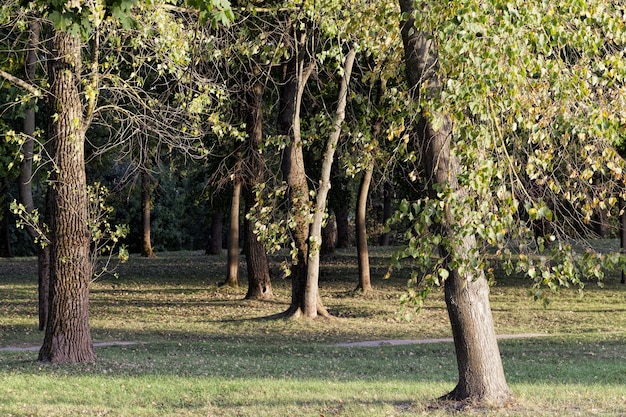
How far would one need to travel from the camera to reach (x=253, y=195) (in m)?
23.8

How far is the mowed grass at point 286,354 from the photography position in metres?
9.80

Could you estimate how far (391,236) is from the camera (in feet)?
167

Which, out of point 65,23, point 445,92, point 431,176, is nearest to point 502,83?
point 445,92

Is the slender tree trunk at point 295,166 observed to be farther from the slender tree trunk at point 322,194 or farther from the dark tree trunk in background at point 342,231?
the dark tree trunk in background at point 342,231

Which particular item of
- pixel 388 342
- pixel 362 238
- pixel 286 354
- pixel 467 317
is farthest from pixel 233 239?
pixel 467 317

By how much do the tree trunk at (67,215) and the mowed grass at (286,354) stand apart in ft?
1.64

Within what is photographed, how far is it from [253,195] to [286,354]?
8.26 m

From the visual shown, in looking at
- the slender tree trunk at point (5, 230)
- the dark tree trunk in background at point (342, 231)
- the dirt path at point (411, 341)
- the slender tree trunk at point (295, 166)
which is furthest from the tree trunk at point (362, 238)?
the slender tree trunk at point (5, 230)

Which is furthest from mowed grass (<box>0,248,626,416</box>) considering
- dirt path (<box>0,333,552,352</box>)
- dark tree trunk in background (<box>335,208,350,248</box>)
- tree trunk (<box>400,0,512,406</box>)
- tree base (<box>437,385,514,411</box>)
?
dark tree trunk in background (<box>335,208,350,248</box>)

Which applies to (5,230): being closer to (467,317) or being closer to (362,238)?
(362,238)

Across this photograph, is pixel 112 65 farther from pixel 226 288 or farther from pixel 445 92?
pixel 226 288

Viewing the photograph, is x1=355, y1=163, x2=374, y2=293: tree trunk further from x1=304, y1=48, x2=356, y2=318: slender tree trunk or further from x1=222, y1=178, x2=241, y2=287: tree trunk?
x1=304, y1=48, x2=356, y2=318: slender tree trunk

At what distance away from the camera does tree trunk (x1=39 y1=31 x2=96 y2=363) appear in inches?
503

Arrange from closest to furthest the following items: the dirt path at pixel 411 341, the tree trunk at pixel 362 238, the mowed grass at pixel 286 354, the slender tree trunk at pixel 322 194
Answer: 1. the mowed grass at pixel 286 354
2. the dirt path at pixel 411 341
3. the slender tree trunk at pixel 322 194
4. the tree trunk at pixel 362 238
